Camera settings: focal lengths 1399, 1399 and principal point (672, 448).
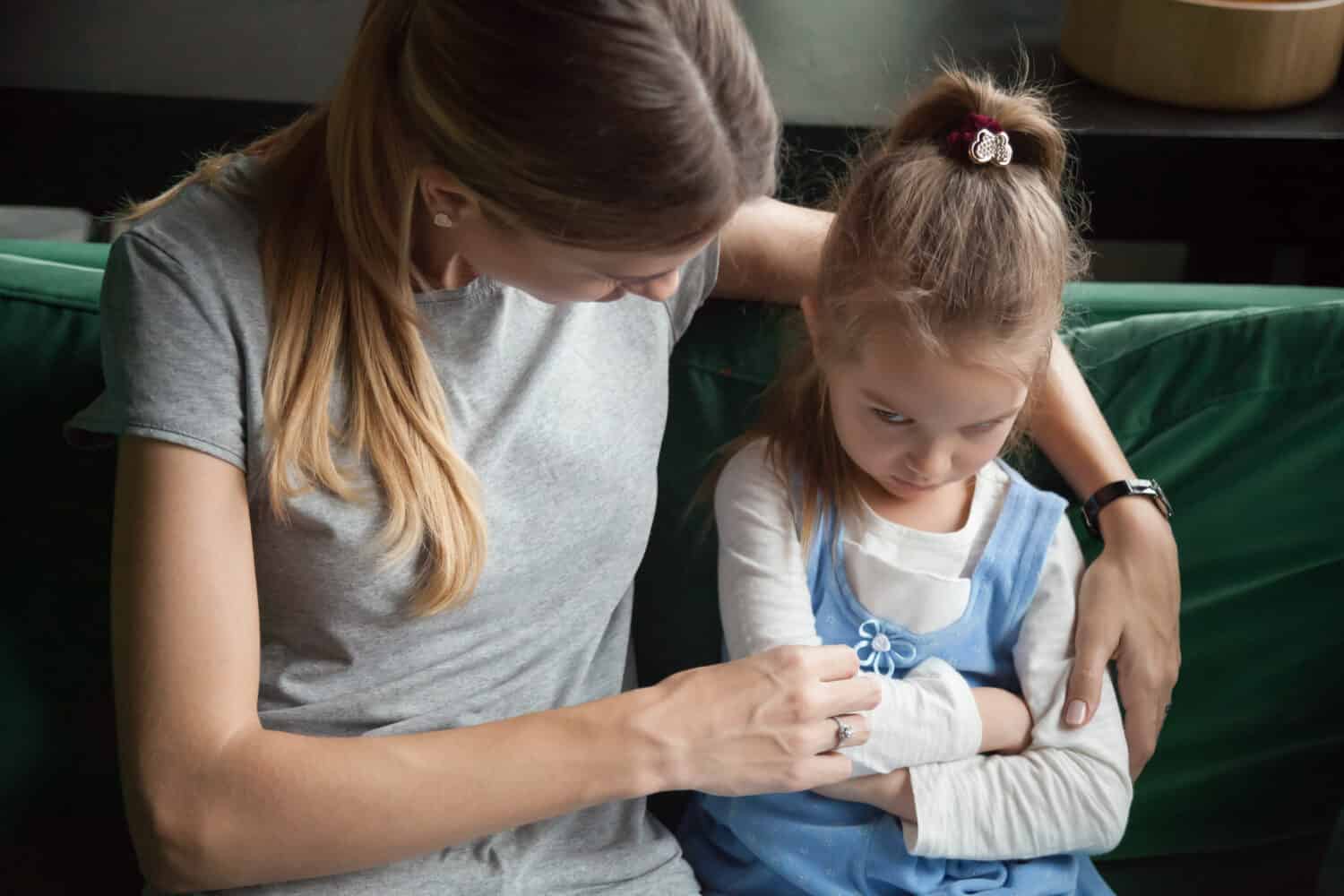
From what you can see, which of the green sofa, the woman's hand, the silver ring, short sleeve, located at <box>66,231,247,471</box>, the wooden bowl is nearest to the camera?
Result: short sleeve, located at <box>66,231,247,471</box>

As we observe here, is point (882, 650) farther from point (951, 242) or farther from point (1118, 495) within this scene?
point (951, 242)

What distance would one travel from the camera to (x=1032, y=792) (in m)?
1.21

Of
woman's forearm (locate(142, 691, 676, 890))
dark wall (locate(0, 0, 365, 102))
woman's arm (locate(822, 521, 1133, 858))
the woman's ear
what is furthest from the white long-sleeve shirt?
dark wall (locate(0, 0, 365, 102))

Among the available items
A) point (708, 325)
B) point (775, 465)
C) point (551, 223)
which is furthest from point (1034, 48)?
point (551, 223)

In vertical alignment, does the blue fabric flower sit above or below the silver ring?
below

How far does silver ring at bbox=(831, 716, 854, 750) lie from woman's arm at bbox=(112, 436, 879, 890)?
0.02 meters

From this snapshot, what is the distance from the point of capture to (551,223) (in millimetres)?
968

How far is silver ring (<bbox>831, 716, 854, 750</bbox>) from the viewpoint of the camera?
1.15 meters

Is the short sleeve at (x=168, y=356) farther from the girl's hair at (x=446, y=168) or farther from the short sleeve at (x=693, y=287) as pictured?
the short sleeve at (x=693, y=287)

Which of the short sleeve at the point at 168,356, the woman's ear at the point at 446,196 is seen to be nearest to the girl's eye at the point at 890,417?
the woman's ear at the point at 446,196

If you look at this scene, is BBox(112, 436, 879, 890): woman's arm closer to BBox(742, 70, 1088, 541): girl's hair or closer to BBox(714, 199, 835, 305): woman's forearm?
BBox(742, 70, 1088, 541): girl's hair

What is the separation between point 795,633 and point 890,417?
21 centimetres

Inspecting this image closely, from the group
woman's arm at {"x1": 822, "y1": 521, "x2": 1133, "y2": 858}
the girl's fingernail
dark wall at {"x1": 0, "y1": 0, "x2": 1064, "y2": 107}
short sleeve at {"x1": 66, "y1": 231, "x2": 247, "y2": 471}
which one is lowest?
woman's arm at {"x1": 822, "y1": 521, "x2": 1133, "y2": 858}

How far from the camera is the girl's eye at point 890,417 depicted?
1196 mm
